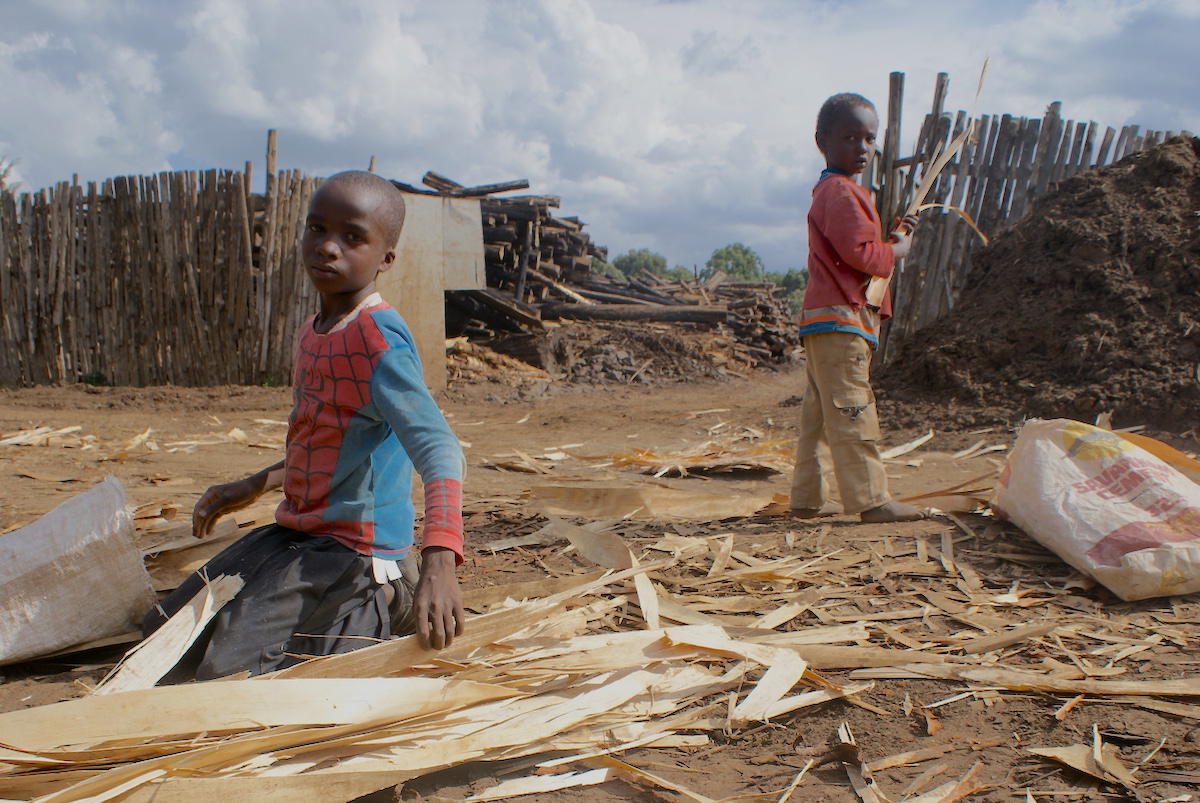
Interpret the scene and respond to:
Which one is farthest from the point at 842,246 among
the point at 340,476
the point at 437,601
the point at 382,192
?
the point at 437,601

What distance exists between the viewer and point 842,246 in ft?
11.2

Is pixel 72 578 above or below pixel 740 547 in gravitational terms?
above

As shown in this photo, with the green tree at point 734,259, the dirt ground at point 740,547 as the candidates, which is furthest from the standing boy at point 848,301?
the green tree at point 734,259

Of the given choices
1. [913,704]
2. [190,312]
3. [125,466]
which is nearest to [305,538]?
[913,704]

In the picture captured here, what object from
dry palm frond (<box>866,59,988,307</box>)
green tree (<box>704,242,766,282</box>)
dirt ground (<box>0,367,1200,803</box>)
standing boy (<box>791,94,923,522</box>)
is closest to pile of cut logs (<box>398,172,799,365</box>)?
dirt ground (<box>0,367,1200,803</box>)

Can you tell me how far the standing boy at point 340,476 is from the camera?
2.05 meters

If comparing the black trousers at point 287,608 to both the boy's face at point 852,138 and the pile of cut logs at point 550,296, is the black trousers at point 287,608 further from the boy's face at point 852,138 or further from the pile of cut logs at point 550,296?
the pile of cut logs at point 550,296

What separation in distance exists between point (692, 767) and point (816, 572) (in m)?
1.32

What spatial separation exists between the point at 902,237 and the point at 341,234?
264 centimetres

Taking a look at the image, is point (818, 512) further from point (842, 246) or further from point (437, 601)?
point (437, 601)

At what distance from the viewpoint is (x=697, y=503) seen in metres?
3.92

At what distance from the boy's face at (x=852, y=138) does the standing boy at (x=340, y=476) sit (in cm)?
209

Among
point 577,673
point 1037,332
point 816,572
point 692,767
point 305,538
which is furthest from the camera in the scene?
point 1037,332

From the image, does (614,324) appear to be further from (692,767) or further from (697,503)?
(692,767)
